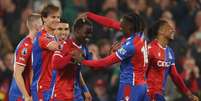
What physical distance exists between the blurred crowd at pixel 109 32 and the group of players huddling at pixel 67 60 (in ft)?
10.8

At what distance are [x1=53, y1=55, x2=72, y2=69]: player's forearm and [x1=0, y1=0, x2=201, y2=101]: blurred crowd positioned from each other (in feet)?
13.5

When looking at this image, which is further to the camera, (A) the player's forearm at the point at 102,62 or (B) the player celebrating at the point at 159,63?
(B) the player celebrating at the point at 159,63

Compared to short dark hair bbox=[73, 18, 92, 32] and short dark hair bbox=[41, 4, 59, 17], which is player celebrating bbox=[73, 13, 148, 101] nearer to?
short dark hair bbox=[73, 18, 92, 32]

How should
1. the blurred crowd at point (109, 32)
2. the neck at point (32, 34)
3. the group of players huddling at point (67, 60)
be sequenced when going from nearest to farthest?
the group of players huddling at point (67, 60), the neck at point (32, 34), the blurred crowd at point (109, 32)

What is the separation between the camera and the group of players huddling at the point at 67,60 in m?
11.1

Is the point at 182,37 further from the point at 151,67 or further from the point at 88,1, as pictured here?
the point at 151,67

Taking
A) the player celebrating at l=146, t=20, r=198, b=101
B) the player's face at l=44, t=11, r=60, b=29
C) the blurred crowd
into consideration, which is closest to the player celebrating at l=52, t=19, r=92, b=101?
the player's face at l=44, t=11, r=60, b=29

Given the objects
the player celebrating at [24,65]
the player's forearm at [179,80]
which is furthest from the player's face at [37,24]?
the player's forearm at [179,80]

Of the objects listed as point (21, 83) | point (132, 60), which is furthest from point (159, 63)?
→ point (21, 83)

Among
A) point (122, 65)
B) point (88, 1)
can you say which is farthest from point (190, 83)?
point (122, 65)

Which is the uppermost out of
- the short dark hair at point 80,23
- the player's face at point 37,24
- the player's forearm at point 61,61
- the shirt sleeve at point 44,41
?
the player's face at point 37,24

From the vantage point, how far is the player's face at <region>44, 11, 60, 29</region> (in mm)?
11322

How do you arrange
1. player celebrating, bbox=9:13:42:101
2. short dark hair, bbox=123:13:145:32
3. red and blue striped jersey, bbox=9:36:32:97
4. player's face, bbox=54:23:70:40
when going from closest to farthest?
player's face, bbox=54:23:70:40 < player celebrating, bbox=9:13:42:101 < short dark hair, bbox=123:13:145:32 < red and blue striped jersey, bbox=9:36:32:97

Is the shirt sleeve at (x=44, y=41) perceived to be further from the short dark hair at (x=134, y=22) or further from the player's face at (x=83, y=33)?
the short dark hair at (x=134, y=22)
